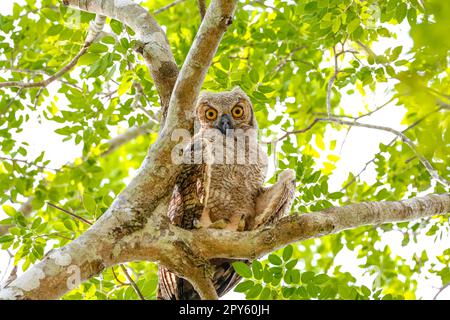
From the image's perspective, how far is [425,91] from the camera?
64.2 inches

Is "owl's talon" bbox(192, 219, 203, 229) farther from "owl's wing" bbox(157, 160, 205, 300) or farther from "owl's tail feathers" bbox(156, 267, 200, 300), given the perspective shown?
"owl's tail feathers" bbox(156, 267, 200, 300)

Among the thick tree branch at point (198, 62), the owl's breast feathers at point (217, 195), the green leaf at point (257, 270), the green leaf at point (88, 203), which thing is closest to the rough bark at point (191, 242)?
the green leaf at point (257, 270)

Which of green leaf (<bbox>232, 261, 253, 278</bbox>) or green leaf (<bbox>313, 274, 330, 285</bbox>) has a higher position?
green leaf (<bbox>232, 261, 253, 278</bbox>)

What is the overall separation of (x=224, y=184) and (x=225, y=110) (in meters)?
0.80

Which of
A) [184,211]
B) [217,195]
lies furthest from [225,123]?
[184,211]

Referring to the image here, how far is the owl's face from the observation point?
4902 mm

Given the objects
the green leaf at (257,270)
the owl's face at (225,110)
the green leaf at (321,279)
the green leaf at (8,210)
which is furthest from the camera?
the owl's face at (225,110)

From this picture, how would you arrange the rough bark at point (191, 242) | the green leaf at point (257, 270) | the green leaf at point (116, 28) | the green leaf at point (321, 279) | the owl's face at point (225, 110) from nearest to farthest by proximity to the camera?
the rough bark at point (191, 242), the green leaf at point (257, 270), the green leaf at point (321, 279), the green leaf at point (116, 28), the owl's face at point (225, 110)

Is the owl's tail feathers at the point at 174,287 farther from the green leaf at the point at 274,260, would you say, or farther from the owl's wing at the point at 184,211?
the green leaf at the point at 274,260

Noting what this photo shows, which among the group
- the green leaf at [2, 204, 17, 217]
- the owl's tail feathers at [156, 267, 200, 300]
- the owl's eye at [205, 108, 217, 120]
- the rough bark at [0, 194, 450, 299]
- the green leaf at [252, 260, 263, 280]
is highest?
the owl's eye at [205, 108, 217, 120]

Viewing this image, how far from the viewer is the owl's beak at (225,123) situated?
4.80 meters

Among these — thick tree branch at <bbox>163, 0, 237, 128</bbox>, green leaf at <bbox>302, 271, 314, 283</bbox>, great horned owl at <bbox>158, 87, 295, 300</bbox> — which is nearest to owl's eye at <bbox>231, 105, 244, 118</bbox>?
great horned owl at <bbox>158, 87, 295, 300</bbox>

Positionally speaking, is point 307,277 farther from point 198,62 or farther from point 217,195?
point 198,62

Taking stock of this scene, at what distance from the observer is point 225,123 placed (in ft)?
15.8
